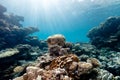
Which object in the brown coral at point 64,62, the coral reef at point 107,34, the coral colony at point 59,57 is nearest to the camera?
the coral colony at point 59,57

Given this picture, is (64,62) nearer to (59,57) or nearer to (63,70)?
(59,57)

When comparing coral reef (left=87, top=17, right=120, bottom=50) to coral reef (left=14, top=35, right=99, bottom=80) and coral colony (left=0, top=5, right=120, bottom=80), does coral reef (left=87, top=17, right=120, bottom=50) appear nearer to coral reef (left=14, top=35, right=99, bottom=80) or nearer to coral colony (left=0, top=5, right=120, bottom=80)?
coral colony (left=0, top=5, right=120, bottom=80)

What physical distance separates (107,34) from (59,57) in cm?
1376

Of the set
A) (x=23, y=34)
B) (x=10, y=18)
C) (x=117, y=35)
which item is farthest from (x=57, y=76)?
(x=10, y=18)

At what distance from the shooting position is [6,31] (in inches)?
756

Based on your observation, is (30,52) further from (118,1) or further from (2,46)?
(118,1)

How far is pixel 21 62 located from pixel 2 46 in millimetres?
5403

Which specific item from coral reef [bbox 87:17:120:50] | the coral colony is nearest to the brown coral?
the coral colony

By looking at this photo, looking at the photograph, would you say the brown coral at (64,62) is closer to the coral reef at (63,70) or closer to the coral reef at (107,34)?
the coral reef at (63,70)

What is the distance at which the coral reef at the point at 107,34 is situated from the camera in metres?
18.0

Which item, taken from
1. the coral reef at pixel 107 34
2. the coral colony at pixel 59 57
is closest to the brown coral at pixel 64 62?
the coral colony at pixel 59 57

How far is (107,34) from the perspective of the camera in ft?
64.4

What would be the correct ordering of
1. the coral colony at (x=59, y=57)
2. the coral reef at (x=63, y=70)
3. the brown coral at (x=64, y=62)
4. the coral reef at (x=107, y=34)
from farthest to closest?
the coral reef at (x=107, y=34), the brown coral at (x=64, y=62), the coral colony at (x=59, y=57), the coral reef at (x=63, y=70)

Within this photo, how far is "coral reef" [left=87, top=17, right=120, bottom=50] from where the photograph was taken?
1797 centimetres
